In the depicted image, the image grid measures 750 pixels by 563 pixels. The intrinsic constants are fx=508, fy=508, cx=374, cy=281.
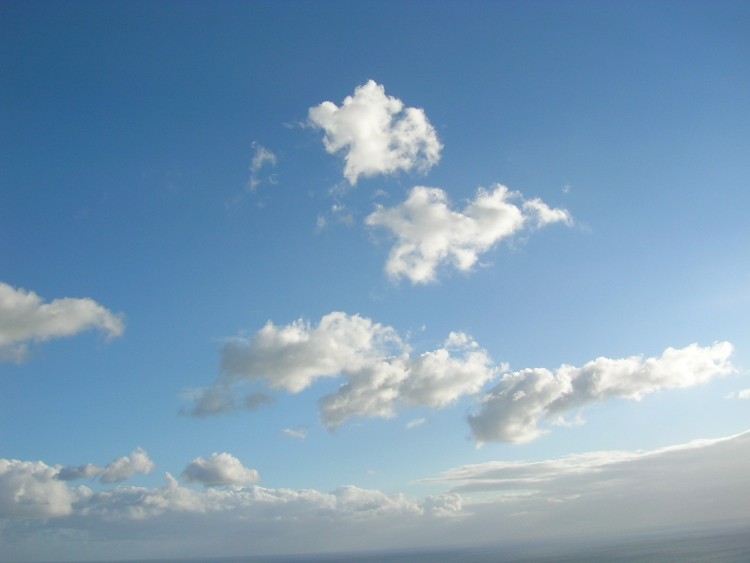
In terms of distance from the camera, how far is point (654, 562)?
178 metres

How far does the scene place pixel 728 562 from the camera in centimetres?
15300

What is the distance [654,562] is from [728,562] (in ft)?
97.1

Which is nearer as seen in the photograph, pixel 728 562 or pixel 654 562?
pixel 728 562
